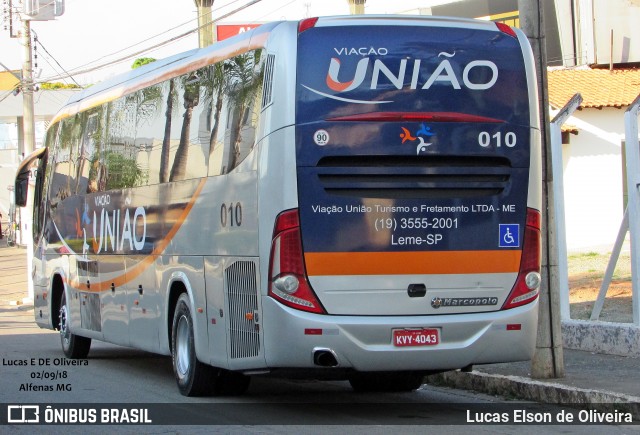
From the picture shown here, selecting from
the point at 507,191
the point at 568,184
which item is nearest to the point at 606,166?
the point at 568,184

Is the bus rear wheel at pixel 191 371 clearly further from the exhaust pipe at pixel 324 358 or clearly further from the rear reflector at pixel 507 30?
the rear reflector at pixel 507 30

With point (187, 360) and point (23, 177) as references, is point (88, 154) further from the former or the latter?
point (187, 360)

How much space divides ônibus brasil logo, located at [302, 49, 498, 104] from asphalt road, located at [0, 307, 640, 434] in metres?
2.85

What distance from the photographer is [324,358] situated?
917cm

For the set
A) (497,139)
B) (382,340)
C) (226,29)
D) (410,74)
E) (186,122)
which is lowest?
(382,340)

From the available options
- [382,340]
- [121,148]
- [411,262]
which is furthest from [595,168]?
[382,340]

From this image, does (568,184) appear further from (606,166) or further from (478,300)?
(478,300)

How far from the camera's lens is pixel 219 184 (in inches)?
415

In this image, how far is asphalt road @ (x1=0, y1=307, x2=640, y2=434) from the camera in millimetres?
9352

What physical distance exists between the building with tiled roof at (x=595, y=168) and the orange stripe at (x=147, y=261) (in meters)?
17.1

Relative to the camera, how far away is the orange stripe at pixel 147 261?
37.1ft

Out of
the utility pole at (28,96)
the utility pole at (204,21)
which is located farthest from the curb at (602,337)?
the utility pole at (204,21)

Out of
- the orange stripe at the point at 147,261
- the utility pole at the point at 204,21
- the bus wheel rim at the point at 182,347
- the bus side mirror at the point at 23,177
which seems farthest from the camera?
the utility pole at the point at 204,21

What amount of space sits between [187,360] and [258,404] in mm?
1018
